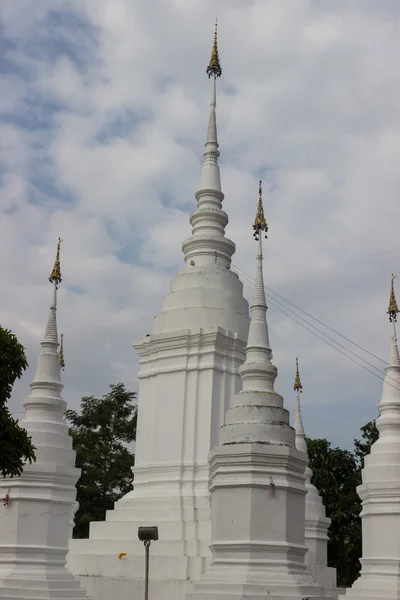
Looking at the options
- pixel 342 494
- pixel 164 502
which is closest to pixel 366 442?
pixel 342 494

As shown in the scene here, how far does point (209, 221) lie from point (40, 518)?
37.7ft

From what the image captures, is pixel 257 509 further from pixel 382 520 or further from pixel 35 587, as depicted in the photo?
pixel 35 587

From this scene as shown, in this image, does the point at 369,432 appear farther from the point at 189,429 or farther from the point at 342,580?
the point at 189,429

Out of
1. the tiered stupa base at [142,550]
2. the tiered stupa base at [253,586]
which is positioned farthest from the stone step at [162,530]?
the tiered stupa base at [253,586]

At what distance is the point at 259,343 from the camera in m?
20.0

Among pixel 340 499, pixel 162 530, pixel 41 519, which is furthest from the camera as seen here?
pixel 340 499

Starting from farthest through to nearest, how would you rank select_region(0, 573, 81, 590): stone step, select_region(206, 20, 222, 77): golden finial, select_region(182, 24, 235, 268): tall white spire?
select_region(206, 20, 222, 77): golden finial < select_region(182, 24, 235, 268): tall white spire < select_region(0, 573, 81, 590): stone step

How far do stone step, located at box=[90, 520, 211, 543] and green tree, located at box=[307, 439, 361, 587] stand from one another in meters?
19.6

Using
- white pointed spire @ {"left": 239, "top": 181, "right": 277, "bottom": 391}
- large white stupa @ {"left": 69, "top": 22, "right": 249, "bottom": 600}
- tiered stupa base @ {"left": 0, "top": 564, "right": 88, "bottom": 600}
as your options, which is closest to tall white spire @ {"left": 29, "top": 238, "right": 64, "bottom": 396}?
large white stupa @ {"left": 69, "top": 22, "right": 249, "bottom": 600}

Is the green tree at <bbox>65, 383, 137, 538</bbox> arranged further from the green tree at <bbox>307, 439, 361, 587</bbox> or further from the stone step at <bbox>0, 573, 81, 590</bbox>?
the stone step at <bbox>0, 573, 81, 590</bbox>

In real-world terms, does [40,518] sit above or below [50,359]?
below

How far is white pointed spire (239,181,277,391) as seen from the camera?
A: 19.4 metres

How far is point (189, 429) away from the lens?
988 inches

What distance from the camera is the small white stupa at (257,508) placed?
1742 cm
